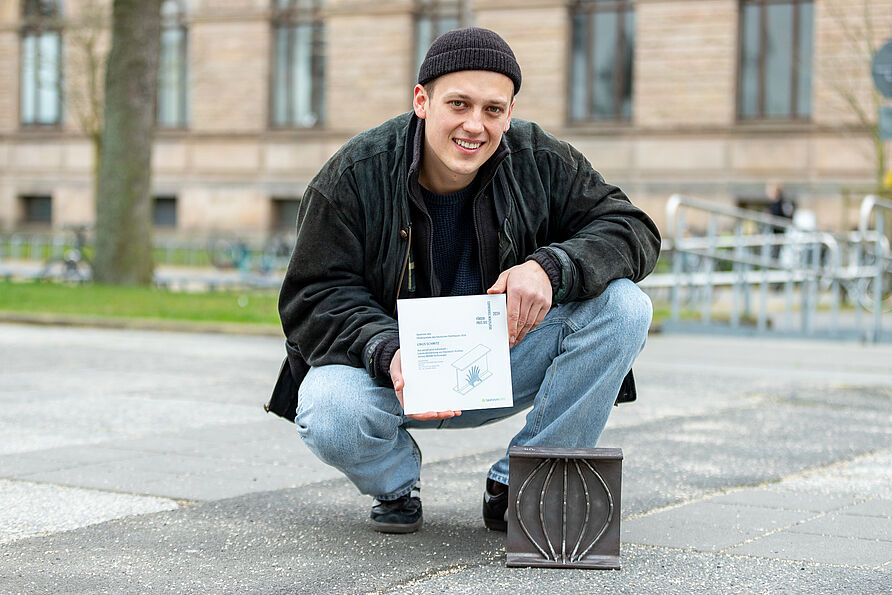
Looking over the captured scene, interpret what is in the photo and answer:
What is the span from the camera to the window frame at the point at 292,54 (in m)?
32.0

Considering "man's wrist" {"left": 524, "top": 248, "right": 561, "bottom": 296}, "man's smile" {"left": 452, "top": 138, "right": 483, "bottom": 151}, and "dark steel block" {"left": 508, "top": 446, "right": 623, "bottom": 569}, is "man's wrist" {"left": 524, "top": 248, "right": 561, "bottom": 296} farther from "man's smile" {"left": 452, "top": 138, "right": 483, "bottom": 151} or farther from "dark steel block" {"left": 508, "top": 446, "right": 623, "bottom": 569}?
"dark steel block" {"left": 508, "top": 446, "right": 623, "bottom": 569}

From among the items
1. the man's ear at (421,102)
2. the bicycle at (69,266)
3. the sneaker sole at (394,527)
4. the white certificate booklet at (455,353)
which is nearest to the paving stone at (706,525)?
the sneaker sole at (394,527)

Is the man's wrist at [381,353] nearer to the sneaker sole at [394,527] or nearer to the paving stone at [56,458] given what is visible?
the sneaker sole at [394,527]

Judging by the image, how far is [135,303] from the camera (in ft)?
45.2

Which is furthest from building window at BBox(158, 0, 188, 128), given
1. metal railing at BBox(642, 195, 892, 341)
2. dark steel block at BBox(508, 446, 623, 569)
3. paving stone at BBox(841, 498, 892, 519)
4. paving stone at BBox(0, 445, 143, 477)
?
dark steel block at BBox(508, 446, 623, 569)

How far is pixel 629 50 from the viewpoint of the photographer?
2880 cm

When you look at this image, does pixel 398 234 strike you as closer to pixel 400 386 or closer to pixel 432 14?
pixel 400 386

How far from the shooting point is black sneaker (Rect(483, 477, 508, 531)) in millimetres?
4090

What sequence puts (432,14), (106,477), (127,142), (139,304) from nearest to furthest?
(106,477)
(139,304)
(127,142)
(432,14)

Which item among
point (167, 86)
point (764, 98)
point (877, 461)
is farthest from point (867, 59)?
point (877, 461)

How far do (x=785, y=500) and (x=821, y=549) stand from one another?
785 mm

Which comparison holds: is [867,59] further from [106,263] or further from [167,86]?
[167,86]

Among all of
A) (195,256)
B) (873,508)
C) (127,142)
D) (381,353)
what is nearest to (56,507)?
(381,353)

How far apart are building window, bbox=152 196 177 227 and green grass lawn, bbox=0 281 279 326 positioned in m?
17.0
